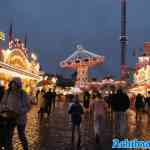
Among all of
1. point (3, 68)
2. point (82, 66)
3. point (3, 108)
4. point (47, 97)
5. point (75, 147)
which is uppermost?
point (82, 66)

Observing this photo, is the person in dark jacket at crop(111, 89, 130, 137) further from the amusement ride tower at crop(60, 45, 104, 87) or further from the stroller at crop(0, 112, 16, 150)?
the amusement ride tower at crop(60, 45, 104, 87)

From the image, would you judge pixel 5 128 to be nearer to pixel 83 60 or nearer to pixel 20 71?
pixel 20 71

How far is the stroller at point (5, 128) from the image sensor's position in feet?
27.3

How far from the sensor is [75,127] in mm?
12430

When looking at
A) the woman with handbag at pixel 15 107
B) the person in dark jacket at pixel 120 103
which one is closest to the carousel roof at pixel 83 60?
the person in dark jacket at pixel 120 103

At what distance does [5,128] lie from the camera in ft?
27.7

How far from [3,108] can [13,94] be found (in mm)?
423

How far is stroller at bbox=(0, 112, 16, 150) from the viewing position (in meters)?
8.34

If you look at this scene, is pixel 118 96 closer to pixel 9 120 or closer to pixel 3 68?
pixel 9 120

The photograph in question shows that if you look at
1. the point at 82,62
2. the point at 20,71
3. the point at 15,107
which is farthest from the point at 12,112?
the point at 82,62

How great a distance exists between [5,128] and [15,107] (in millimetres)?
469

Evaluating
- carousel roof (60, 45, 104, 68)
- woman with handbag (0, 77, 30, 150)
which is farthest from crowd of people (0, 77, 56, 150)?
carousel roof (60, 45, 104, 68)

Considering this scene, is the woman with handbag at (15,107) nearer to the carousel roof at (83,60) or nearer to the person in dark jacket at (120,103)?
the person in dark jacket at (120,103)

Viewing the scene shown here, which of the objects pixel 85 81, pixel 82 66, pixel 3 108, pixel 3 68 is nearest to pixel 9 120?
pixel 3 108
